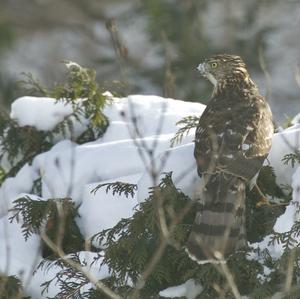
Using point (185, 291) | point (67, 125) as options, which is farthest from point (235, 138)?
point (67, 125)

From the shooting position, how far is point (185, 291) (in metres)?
6.99

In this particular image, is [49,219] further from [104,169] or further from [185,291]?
[185,291]

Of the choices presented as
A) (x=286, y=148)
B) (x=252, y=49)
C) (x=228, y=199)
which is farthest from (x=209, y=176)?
(x=252, y=49)

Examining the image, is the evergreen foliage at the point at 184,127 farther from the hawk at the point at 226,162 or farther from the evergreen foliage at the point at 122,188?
the evergreen foliage at the point at 122,188

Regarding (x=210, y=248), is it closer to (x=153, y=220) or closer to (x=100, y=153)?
(x=153, y=220)

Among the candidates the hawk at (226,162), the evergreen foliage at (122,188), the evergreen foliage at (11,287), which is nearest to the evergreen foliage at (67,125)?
the hawk at (226,162)

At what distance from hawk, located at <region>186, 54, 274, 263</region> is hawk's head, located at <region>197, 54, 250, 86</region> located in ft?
0.59

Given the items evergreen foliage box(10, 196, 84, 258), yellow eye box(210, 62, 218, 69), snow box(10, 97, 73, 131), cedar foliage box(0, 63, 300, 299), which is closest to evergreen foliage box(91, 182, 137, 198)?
cedar foliage box(0, 63, 300, 299)

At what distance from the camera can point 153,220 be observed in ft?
22.6

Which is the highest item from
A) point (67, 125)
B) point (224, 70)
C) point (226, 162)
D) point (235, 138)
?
point (224, 70)

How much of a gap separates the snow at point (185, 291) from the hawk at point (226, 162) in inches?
11.9

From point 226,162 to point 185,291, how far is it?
867 mm

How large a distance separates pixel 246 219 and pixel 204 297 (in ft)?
2.13

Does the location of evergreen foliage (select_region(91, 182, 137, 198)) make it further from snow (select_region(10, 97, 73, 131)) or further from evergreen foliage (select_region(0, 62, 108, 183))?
snow (select_region(10, 97, 73, 131))
